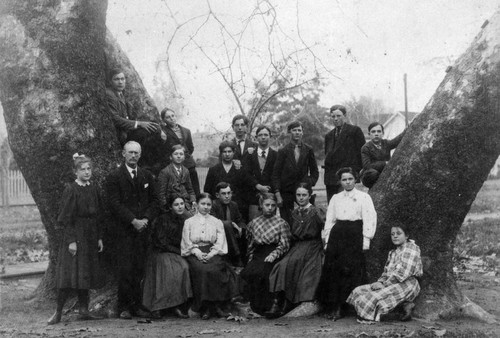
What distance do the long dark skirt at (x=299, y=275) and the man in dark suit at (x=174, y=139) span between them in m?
1.54

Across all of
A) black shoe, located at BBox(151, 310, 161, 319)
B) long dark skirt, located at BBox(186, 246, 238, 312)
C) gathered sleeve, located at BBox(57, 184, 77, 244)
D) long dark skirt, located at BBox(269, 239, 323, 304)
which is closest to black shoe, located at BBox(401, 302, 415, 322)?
long dark skirt, located at BBox(269, 239, 323, 304)

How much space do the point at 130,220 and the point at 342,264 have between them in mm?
2263

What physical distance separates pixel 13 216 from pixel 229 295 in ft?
44.1

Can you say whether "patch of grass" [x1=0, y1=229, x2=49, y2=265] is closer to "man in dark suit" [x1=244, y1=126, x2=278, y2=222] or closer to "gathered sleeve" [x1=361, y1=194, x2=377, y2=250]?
"man in dark suit" [x1=244, y1=126, x2=278, y2=222]

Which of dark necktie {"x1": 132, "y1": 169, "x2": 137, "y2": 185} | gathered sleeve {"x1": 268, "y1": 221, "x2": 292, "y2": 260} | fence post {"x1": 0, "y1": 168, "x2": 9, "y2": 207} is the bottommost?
gathered sleeve {"x1": 268, "y1": 221, "x2": 292, "y2": 260}

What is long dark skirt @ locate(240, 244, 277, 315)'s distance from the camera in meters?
6.51

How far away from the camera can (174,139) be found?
24.4ft

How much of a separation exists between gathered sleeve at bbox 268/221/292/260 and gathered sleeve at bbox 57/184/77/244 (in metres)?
2.16

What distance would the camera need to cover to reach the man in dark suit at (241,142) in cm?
769

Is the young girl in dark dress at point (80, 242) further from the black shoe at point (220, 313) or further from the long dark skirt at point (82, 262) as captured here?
the black shoe at point (220, 313)

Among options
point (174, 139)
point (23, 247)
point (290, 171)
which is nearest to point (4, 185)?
point (23, 247)

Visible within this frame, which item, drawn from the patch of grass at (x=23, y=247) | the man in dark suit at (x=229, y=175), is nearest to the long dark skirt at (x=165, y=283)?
the man in dark suit at (x=229, y=175)

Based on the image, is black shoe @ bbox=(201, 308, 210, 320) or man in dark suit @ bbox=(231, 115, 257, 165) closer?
black shoe @ bbox=(201, 308, 210, 320)

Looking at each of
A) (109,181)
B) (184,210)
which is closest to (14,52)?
(109,181)
